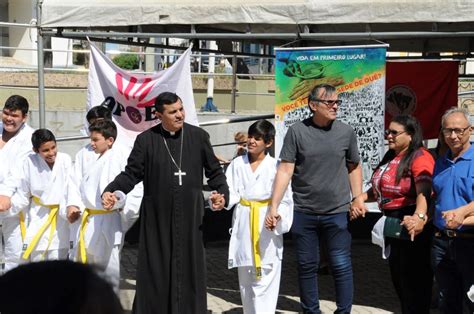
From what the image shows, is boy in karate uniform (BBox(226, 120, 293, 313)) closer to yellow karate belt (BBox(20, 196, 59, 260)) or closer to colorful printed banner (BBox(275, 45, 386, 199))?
colorful printed banner (BBox(275, 45, 386, 199))

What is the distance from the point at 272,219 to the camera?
627 cm

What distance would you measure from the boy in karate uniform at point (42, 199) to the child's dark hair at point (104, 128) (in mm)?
429

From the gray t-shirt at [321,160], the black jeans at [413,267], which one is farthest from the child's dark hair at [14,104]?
the black jeans at [413,267]

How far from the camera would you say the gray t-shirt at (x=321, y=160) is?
6262 millimetres

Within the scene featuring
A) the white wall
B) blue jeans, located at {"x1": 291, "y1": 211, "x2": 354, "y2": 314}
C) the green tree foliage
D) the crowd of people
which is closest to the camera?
the crowd of people

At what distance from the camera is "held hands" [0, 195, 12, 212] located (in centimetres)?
672

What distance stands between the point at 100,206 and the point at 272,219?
1.38 meters

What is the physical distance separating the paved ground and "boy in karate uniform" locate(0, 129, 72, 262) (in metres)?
0.73

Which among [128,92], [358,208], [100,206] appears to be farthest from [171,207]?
[128,92]

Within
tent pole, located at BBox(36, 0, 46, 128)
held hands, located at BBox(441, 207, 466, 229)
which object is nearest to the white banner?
tent pole, located at BBox(36, 0, 46, 128)

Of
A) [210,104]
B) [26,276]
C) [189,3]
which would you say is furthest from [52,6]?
[210,104]

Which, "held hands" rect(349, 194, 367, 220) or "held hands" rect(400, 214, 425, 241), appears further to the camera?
"held hands" rect(349, 194, 367, 220)

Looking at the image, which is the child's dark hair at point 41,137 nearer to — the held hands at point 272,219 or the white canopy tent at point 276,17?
the white canopy tent at point 276,17

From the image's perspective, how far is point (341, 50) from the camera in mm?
6691
